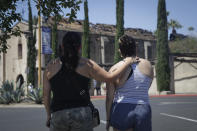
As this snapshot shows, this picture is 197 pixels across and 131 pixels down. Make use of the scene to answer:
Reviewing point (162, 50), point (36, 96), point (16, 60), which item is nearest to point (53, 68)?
point (36, 96)

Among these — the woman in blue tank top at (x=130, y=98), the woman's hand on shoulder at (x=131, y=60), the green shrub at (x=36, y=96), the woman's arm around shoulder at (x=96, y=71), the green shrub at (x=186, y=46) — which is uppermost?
the green shrub at (x=186, y=46)

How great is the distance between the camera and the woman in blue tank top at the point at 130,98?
3127mm

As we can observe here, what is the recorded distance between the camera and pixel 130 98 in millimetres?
3205

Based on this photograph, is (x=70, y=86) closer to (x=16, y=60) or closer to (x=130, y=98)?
(x=130, y=98)

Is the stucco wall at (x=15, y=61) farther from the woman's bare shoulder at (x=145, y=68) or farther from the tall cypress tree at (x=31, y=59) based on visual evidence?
the woman's bare shoulder at (x=145, y=68)

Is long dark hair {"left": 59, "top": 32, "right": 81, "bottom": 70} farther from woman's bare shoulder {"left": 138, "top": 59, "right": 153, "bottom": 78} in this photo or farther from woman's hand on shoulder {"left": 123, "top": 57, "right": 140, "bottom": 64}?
woman's bare shoulder {"left": 138, "top": 59, "right": 153, "bottom": 78}

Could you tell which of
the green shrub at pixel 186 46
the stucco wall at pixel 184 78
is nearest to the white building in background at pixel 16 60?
the stucco wall at pixel 184 78

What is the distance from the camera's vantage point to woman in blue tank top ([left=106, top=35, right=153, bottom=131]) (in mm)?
3127

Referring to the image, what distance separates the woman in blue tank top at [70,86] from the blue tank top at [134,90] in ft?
Result: 1.31

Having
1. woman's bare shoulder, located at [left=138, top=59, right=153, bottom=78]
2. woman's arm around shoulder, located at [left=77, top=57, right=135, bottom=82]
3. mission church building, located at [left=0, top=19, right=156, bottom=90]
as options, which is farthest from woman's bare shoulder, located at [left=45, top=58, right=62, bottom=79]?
mission church building, located at [left=0, top=19, right=156, bottom=90]

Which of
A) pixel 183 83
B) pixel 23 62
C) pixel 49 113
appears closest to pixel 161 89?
pixel 183 83

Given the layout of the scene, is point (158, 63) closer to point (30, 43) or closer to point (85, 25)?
point (85, 25)

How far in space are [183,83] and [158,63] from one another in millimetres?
3376

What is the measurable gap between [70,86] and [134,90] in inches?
29.4
